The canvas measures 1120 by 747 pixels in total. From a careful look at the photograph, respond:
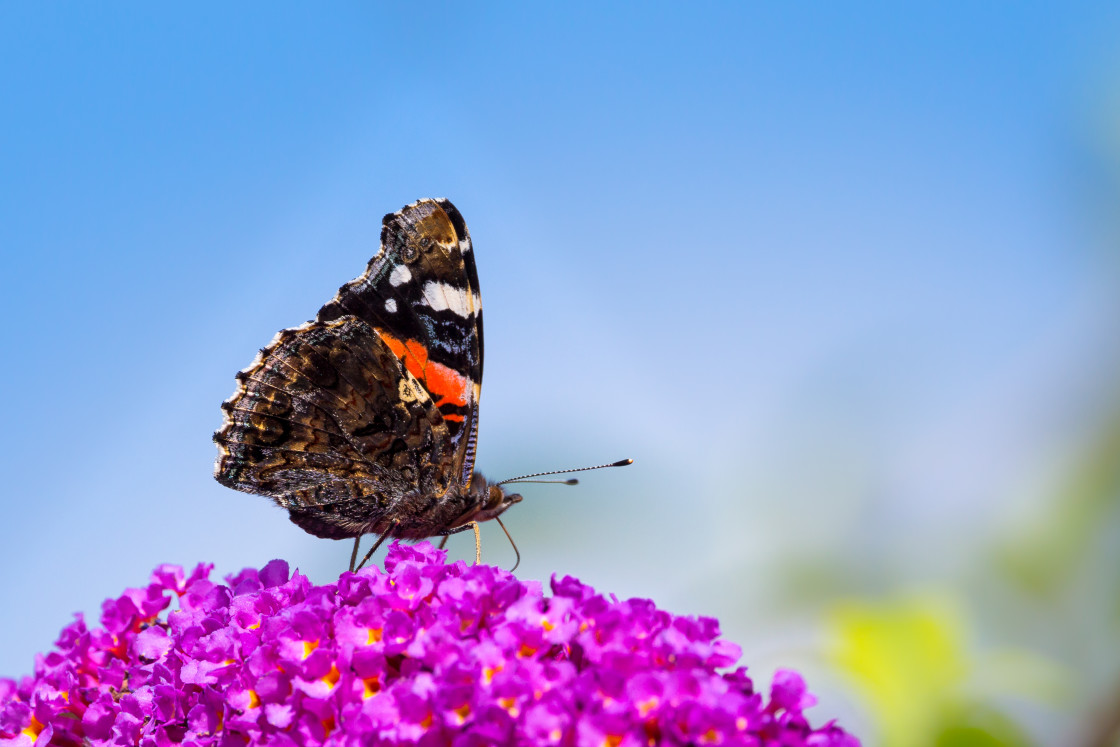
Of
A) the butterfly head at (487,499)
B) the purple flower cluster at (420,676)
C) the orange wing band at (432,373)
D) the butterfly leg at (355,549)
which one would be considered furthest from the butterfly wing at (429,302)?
the purple flower cluster at (420,676)

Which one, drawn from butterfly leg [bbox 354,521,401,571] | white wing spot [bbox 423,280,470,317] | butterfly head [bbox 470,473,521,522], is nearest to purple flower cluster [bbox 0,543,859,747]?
butterfly leg [bbox 354,521,401,571]

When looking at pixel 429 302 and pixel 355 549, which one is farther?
pixel 429 302

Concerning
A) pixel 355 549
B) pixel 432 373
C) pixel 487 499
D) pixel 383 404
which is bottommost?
pixel 355 549

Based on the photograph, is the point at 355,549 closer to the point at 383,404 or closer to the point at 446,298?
the point at 383,404

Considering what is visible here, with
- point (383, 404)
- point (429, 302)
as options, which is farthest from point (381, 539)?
point (429, 302)

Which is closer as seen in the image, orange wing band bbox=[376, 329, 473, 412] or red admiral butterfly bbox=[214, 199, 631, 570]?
red admiral butterfly bbox=[214, 199, 631, 570]

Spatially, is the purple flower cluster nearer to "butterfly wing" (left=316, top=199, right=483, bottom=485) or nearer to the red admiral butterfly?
the red admiral butterfly

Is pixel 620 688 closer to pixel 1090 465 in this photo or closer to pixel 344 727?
pixel 344 727
